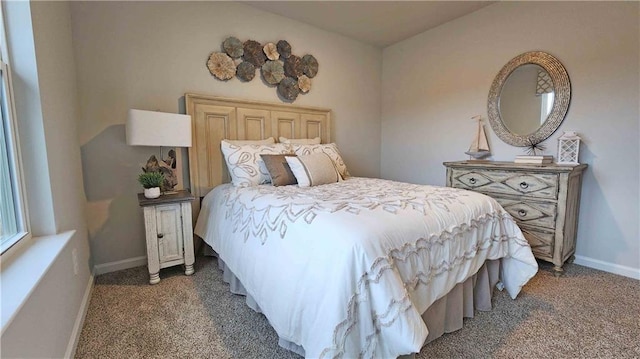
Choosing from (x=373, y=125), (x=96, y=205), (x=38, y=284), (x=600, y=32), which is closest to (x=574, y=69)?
(x=600, y=32)

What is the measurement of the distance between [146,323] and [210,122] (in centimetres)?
175

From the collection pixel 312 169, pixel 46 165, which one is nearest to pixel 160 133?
pixel 46 165

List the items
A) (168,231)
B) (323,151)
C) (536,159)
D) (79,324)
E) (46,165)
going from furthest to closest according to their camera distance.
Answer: (323,151) < (536,159) < (168,231) < (79,324) < (46,165)

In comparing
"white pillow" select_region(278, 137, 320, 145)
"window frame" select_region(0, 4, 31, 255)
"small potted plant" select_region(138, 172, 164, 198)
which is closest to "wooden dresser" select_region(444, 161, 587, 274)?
"white pillow" select_region(278, 137, 320, 145)

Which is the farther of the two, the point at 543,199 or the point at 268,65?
the point at 268,65

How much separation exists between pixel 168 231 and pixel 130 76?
1.34 m

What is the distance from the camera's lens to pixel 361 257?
1109 mm

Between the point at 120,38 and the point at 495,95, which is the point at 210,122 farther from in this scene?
the point at 495,95

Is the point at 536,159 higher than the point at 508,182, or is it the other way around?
the point at 536,159

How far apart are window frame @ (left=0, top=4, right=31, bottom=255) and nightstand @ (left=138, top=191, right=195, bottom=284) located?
75 centimetres

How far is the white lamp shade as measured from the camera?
2.05 m

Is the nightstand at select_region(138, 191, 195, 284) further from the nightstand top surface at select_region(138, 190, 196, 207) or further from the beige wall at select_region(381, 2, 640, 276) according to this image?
the beige wall at select_region(381, 2, 640, 276)

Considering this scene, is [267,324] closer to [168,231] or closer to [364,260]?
[364,260]

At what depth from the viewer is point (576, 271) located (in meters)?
2.40
